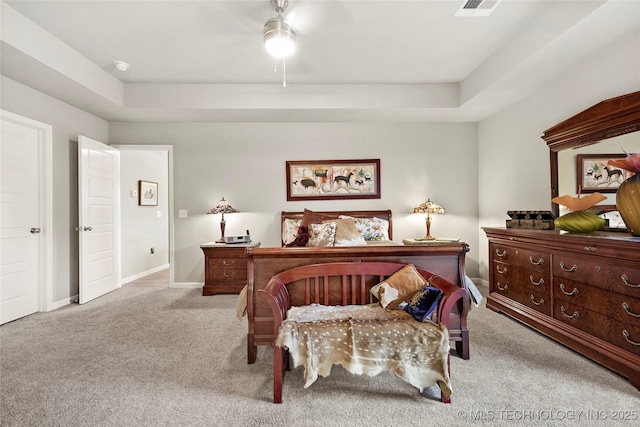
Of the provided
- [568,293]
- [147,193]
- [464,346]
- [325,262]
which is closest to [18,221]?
[147,193]

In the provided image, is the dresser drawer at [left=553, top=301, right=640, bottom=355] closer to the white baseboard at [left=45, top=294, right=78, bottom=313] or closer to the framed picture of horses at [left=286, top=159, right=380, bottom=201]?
the framed picture of horses at [left=286, top=159, right=380, bottom=201]

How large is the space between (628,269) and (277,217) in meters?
3.76

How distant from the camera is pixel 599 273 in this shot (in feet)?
6.86

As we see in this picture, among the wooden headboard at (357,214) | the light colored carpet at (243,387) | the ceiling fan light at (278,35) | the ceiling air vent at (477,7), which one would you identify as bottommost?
the light colored carpet at (243,387)

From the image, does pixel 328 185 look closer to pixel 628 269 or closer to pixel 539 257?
pixel 539 257

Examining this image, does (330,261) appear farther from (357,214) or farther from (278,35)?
(357,214)

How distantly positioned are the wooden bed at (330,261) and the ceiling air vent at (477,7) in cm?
193

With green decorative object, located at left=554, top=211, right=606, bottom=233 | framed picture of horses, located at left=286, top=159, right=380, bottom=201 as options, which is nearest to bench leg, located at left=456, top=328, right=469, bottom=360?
green decorative object, located at left=554, top=211, right=606, bottom=233

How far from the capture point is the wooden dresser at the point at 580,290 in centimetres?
190

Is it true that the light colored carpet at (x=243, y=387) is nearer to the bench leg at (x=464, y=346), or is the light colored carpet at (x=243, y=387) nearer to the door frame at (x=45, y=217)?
the bench leg at (x=464, y=346)

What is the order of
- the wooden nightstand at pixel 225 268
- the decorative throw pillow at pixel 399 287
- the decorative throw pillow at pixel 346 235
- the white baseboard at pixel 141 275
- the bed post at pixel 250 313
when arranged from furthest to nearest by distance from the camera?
the white baseboard at pixel 141 275
the wooden nightstand at pixel 225 268
the decorative throw pillow at pixel 346 235
the bed post at pixel 250 313
the decorative throw pillow at pixel 399 287

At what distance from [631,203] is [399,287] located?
1.66m

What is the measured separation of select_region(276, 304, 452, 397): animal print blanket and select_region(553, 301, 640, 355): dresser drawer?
1.23 metres

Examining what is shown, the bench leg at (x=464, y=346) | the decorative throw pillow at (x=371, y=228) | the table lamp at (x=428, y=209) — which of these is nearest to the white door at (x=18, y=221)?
the decorative throw pillow at (x=371, y=228)
